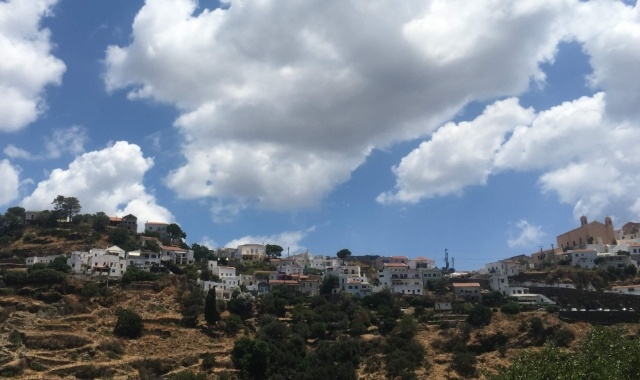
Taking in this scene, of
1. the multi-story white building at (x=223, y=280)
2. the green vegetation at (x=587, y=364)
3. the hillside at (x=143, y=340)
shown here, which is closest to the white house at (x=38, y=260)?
the hillside at (x=143, y=340)

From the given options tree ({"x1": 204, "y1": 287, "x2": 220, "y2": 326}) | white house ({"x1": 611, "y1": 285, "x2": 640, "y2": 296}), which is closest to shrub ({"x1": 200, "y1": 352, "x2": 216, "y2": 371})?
tree ({"x1": 204, "y1": 287, "x2": 220, "y2": 326})

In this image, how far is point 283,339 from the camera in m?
64.5

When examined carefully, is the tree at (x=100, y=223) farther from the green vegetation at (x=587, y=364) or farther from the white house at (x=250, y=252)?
the green vegetation at (x=587, y=364)

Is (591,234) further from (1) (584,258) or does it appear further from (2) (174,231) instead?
(2) (174,231)

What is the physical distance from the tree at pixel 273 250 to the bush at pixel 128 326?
177 feet

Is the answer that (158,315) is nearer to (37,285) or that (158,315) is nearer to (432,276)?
(37,285)

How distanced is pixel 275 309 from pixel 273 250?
138 feet

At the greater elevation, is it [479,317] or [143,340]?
[479,317]

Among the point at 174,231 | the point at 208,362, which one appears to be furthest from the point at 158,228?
the point at 208,362

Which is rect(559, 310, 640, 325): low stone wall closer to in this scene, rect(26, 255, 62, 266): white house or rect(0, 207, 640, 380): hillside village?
rect(0, 207, 640, 380): hillside village

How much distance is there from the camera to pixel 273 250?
380ft

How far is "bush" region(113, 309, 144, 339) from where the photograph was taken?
201 feet

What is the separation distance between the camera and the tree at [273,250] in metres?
116

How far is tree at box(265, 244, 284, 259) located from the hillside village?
12011 mm
